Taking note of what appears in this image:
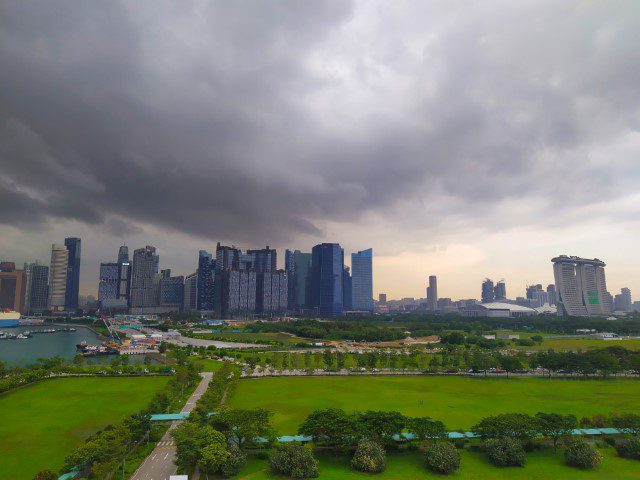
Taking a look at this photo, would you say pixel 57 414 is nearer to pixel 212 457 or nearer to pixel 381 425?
pixel 212 457

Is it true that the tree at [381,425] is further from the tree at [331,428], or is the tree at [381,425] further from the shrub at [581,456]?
the shrub at [581,456]

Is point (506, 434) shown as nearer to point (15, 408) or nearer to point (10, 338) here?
point (15, 408)

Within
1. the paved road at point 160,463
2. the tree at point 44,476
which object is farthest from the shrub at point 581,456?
the tree at point 44,476

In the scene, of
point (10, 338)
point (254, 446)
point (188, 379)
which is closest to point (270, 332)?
point (10, 338)

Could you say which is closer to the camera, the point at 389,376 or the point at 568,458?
the point at 568,458

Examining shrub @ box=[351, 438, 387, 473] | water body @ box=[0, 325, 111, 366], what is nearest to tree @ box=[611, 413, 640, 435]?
A: shrub @ box=[351, 438, 387, 473]

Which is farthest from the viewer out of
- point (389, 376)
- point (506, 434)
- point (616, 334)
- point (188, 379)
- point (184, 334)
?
point (184, 334)
